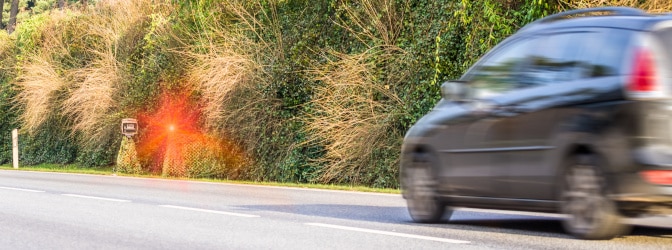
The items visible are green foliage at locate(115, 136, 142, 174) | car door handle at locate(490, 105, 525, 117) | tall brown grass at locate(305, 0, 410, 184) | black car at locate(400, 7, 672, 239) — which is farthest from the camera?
green foliage at locate(115, 136, 142, 174)

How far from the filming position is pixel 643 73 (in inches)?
339

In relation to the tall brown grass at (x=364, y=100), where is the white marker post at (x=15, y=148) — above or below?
below

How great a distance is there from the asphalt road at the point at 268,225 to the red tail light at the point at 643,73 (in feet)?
4.00

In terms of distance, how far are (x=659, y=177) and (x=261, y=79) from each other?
1744 centimetres

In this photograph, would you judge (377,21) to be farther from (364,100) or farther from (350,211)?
(350,211)

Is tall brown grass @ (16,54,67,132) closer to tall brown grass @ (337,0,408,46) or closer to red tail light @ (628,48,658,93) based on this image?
tall brown grass @ (337,0,408,46)

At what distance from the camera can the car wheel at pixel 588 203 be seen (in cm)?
883

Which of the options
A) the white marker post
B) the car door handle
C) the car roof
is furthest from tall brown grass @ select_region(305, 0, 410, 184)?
the white marker post

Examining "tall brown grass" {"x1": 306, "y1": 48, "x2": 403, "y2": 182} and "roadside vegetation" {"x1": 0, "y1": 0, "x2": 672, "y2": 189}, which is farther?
"tall brown grass" {"x1": 306, "y1": 48, "x2": 403, "y2": 182}

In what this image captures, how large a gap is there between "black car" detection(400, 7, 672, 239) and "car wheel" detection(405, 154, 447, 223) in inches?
4.8

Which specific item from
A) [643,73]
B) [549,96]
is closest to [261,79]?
[549,96]

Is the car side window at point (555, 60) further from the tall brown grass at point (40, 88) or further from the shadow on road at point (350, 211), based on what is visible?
the tall brown grass at point (40, 88)

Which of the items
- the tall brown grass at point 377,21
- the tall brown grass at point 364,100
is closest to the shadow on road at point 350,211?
the tall brown grass at point 364,100

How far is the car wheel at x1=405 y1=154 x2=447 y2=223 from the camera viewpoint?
37.0ft
